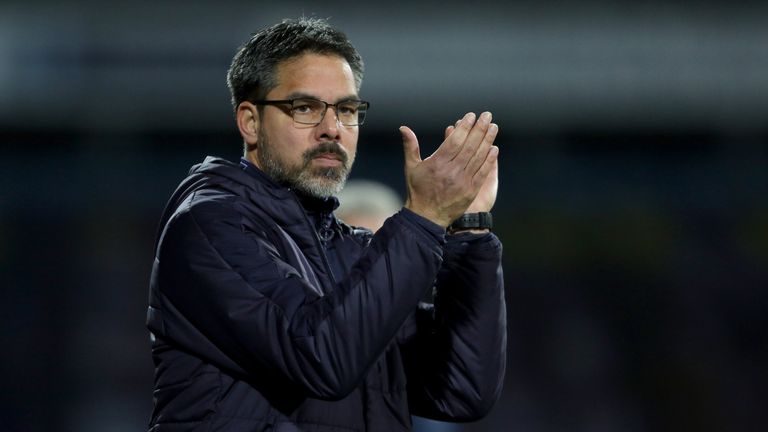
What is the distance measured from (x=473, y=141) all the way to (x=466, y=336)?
386mm

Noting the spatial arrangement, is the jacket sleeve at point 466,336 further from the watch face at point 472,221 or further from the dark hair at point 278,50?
the dark hair at point 278,50

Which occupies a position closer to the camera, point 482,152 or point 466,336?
point 482,152

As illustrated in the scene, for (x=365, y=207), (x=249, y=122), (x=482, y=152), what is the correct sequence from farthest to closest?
(x=365, y=207) < (x=249, y=122) < (x=482, y=152)

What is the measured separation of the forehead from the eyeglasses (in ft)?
0.04

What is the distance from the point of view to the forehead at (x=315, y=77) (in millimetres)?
1754

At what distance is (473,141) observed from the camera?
1.57 meters

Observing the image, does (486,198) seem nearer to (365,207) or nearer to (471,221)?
(471,221)

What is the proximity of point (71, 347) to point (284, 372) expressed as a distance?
5548mm

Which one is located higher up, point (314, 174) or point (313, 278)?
point (314, 174)

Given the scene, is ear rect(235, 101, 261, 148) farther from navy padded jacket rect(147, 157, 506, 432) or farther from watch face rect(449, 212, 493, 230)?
watch face rect(449, 212, 493, 230)

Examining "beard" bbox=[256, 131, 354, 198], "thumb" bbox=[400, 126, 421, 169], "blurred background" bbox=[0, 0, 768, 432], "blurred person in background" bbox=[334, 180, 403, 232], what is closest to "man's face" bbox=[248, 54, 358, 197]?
"beard" bbox=[256, 131, 354, 198]

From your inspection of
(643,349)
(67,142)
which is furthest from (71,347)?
(643,349)

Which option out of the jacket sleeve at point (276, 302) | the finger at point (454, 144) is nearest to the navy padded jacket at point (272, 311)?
the jacket sleeve at point (276, 302)

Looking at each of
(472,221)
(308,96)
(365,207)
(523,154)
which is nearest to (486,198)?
(472,221)
